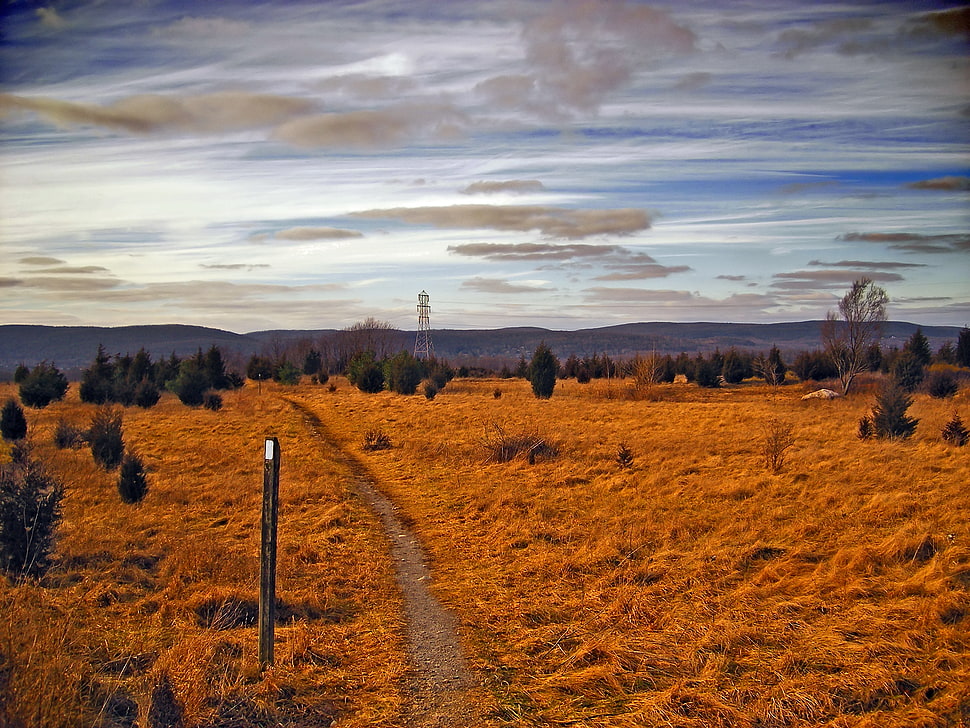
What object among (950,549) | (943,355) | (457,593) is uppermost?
(943,355)

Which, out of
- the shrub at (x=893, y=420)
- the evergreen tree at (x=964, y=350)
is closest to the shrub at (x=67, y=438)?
the shrub at (x=893, y=420)

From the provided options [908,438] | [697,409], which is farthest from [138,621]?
[697,409]

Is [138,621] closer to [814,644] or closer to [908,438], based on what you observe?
[814,644]

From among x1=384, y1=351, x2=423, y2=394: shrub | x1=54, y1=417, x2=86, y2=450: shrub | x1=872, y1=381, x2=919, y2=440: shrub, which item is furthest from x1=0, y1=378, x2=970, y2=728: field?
x1=384, y1=351, x2=423, y2=394: shrub

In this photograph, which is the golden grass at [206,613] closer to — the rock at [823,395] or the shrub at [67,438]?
the shrub at [67,438]

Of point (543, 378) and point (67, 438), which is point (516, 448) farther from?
point (543, 378)

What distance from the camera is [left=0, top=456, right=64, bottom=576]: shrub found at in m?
8.00

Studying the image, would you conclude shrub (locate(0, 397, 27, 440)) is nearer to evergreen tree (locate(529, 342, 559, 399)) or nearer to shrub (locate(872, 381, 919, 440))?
evergreen tree (locate(529, 342, 559, 399))

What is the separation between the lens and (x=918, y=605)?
22.2 feet

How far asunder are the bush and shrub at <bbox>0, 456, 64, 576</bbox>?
29.1 m

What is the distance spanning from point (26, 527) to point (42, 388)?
1220 inches

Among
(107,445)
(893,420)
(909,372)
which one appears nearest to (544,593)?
(107,445)

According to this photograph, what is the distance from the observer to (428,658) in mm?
6195

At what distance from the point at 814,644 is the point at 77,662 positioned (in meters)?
6.48
